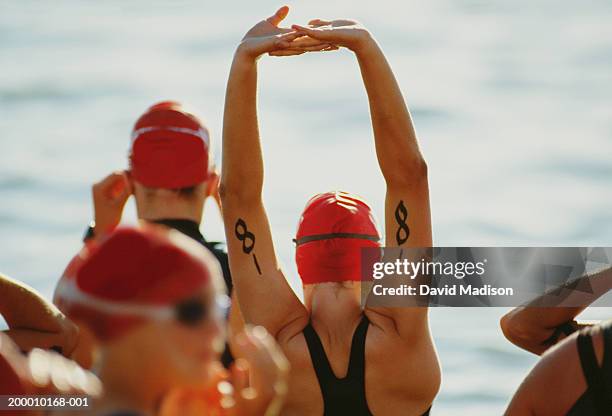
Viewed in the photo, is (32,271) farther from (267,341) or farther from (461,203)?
(267,341)

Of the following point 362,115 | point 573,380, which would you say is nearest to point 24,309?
point 573,380

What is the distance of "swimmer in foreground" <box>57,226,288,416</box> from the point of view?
3947 millimetres

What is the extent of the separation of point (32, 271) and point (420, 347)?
1282 cm

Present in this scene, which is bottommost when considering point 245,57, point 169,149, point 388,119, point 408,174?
point 408,174

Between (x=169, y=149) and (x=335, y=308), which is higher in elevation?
(x=169, y=149)

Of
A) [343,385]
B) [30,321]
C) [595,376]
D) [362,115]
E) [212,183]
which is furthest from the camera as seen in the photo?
[362,115]

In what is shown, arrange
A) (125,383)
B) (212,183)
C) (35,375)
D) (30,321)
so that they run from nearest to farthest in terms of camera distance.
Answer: (125,383) < (35,375) < (30,321) < (212,183)

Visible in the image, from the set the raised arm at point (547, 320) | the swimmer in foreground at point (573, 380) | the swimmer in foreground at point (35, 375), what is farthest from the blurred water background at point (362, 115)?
the swimmer in foreground at point (35, 375)

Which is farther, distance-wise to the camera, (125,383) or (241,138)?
(241,138)

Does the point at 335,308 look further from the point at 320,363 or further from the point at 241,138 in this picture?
the point at 241,138

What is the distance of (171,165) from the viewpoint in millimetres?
6055

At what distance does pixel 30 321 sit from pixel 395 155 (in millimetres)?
1552

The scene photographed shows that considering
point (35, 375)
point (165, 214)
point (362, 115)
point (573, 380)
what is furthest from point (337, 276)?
point (362, 115)

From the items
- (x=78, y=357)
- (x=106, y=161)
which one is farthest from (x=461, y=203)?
(x=78, y=357)
